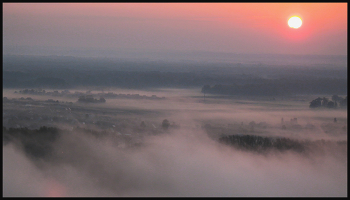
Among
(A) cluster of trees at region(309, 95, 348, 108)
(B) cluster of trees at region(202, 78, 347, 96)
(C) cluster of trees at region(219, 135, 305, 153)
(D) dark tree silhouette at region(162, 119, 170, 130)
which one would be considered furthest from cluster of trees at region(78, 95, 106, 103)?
(A) cluster of trees at region(309, 95, 348, 108)

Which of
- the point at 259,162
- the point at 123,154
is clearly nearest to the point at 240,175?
the point at 259,162

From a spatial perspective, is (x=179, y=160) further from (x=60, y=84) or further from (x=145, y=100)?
(x=60, y=84)

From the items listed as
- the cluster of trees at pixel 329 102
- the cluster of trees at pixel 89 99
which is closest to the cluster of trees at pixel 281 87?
the cluster of trees at pixel 329 102

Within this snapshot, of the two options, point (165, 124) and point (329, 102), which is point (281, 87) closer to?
point (329, 102)

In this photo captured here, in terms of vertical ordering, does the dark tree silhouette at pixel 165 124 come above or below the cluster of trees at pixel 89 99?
below

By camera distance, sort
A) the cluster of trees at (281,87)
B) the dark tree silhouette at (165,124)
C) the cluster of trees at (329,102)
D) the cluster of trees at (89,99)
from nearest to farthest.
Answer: the dark tree silhouette at (165,124)
the cluster of trees at (329,102)
the cluster of trees at (281,87)
the cluster of trees at (89,99)

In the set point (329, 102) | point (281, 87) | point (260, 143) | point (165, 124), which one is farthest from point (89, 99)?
point (329, 102)

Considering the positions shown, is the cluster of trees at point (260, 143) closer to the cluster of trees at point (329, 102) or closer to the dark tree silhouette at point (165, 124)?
the dark tree silhouette at point (165, 124)

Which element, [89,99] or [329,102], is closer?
[329,102]

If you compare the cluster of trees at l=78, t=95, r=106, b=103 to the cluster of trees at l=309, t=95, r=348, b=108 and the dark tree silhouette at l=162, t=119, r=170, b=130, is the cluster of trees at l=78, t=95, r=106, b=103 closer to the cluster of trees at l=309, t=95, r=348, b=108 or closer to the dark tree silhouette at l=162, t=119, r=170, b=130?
the dark tree silhouette at l=162, t=119, r=170, b=130
